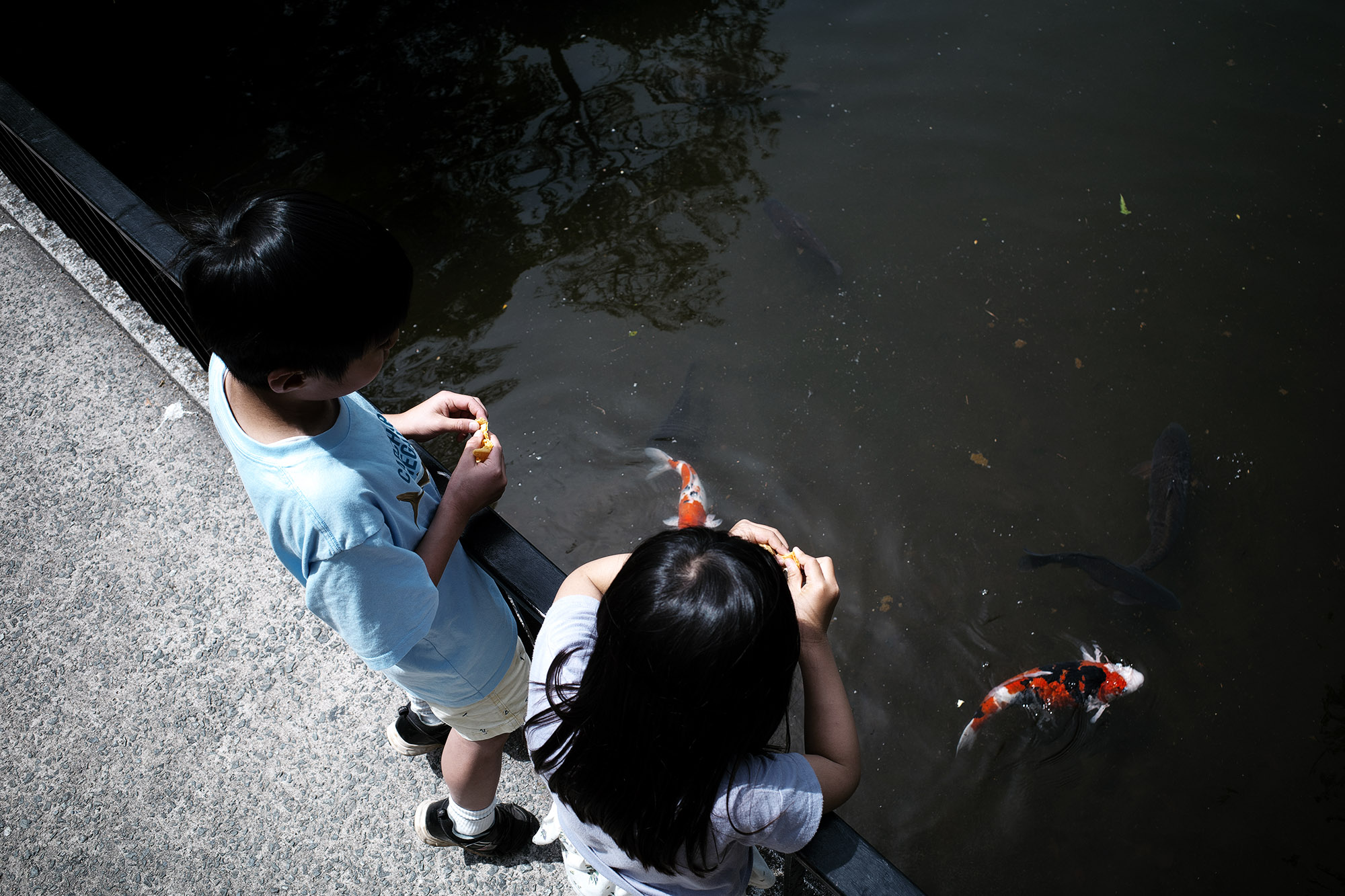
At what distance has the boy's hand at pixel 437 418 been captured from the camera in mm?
1914

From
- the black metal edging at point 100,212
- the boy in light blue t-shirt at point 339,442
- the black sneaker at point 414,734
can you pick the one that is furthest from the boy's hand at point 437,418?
the black sneaker at point 414,734

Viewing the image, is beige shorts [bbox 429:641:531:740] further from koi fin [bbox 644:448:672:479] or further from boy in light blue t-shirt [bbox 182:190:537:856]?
koi fin [bbox 644:448:672:479]

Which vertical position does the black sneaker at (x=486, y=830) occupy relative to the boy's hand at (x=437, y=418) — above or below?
below

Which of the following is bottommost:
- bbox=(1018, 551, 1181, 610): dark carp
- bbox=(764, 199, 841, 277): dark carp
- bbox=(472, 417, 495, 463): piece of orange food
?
bbox=(1018, 551, 1181, 610): dark carp

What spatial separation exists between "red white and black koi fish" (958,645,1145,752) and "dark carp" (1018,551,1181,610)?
17.5 inches

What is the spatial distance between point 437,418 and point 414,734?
1.10 m

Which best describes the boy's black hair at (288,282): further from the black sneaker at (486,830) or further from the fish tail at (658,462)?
the fish tail at (658,462)

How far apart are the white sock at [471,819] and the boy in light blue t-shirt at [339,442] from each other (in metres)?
0.35

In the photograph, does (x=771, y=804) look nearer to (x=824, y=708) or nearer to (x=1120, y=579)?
(x=824, y=708)

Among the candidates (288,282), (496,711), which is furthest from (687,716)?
(496,711)

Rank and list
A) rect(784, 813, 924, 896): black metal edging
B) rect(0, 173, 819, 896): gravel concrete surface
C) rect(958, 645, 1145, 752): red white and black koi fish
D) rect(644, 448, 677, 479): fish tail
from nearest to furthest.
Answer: rect(784, 813, 924, 896): black metal edging → rect(0, 173, 819, 896): gravel concrete surface → rect(958, 645, 1145, 752): red white and black koi fish → rect(644, 448, 677, 479): fish tail

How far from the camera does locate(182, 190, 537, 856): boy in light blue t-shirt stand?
1190 mm

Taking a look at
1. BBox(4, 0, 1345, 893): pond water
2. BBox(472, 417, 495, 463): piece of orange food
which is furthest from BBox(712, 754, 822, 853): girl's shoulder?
BBox(4, 0, 1345, 893): pond water

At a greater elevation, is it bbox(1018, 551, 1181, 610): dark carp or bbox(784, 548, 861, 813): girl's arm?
bbox(784, 548, 861, 813): girl's arm
